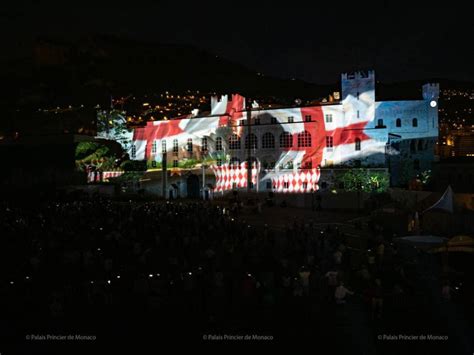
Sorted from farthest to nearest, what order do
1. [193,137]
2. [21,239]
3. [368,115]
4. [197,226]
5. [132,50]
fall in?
[132,50] → [193,137] → [368,115] → [197,226] → [21,239]

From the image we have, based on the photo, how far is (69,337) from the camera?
12203 millimetres

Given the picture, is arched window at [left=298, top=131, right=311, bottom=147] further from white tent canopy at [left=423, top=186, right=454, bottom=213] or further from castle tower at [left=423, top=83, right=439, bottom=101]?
white tent canopy at [left=423, top=186, right=454, bottom=213]

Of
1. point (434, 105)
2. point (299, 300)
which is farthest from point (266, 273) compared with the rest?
point (434, 105)

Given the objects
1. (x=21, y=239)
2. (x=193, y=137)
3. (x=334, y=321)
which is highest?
(x=193, y=137)

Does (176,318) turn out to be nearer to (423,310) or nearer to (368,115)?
(423,310)

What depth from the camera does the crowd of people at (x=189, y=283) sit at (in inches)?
526

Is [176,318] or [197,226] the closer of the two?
[176,318]

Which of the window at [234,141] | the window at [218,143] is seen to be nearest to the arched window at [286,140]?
the window at [234,141]

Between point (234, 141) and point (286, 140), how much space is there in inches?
214

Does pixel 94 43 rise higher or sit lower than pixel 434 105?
higher

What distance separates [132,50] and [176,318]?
592 feet

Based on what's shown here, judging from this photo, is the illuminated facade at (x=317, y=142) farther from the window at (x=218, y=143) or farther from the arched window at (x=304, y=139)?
the window at (x=218, y=143)

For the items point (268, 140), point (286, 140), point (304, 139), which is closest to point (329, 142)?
point (304, 139)

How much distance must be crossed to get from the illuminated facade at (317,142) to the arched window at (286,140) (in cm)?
10
